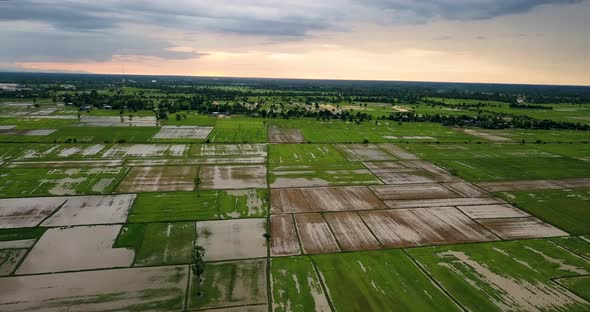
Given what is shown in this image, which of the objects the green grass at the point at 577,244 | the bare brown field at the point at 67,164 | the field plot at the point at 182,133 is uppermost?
the field plot at the point at 182,133

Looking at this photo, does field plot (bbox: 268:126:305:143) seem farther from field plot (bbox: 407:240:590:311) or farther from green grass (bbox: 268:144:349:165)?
field plot (bbox: 407:240:590:311)

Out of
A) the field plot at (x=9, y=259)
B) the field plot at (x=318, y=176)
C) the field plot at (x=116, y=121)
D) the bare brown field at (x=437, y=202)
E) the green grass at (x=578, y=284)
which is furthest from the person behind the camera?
the field plot at (x=116, y=121)

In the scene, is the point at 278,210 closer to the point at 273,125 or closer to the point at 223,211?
the point at 223,211

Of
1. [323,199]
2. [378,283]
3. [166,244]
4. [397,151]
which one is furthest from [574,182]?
[166,244]

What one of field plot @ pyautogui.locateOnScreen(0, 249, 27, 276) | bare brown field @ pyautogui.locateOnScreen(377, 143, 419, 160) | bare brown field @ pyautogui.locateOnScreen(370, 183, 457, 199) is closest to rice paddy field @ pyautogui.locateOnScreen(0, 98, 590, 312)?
field plot @ pyautogui.locateOnScreen(0, 249, 27, 276)

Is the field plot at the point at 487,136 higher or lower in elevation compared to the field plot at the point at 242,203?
higher

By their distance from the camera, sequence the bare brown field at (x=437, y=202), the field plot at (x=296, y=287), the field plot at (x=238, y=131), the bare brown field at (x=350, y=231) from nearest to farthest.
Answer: the field plot at (x=296, y=287)
the bare brown field at (x=350, y=231)
the bare brown field at (x=437, y=202)
the field plot at (x=238, y=131)

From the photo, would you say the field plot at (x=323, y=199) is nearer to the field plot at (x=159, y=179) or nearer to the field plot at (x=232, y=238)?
the field plot at (x=232, y=238)

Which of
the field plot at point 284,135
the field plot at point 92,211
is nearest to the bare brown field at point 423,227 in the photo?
the field plot at point 92,211
